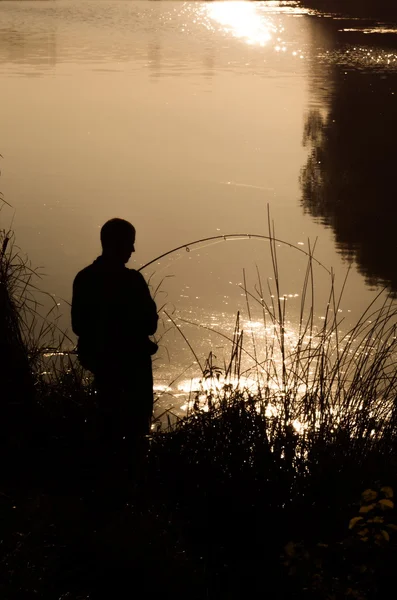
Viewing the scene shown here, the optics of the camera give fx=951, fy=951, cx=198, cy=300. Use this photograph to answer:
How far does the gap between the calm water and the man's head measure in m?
2.62

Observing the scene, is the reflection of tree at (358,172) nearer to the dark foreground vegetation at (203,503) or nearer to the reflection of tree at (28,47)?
the dark foreground vegetation at (203,503)

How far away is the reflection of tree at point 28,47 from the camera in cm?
3033

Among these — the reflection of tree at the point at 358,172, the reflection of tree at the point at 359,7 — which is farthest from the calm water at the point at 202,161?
the reflection of tree at the point at 359,7

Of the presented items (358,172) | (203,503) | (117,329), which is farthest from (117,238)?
(358,172)

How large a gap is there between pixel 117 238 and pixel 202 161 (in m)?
13.4

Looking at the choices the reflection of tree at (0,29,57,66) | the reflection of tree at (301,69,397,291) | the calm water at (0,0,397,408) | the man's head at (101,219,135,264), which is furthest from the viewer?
the reflection of tree at (0,29,57,66)

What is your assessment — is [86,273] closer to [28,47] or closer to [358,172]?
[358,172]

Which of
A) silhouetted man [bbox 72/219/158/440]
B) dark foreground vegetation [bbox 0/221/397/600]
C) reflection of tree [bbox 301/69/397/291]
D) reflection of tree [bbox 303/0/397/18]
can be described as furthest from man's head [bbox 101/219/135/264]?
reflection of tree [bbox 303/0/397/18]

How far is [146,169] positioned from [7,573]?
13574mm

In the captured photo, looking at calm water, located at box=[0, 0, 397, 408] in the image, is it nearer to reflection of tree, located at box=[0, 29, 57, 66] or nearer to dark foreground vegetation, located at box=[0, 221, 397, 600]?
reflection of tree, located at box=[0, 29, 57, 66]

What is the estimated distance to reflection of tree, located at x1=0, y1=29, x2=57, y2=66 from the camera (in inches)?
1194

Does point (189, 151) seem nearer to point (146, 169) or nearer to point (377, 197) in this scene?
point (146, 169)

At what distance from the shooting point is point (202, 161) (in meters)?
17.5

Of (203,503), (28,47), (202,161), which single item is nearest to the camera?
(203,503)
